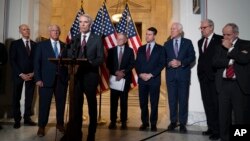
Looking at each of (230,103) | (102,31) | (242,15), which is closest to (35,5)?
(102,31)

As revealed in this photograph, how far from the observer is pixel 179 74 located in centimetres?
534

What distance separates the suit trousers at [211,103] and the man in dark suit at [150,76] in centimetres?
88

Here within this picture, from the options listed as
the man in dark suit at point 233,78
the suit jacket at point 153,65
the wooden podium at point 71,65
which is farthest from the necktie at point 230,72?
the wooden podium at point 71,65

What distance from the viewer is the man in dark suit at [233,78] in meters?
3.88

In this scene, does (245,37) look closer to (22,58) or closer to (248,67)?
(248,67)

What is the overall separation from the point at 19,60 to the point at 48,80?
3.83ft

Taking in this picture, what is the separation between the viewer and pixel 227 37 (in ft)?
13.3

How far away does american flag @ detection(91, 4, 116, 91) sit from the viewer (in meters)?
6.37

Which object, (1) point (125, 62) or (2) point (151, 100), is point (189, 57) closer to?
(2) point (151, 100)

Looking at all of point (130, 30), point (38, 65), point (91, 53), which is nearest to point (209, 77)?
point (91, 53)

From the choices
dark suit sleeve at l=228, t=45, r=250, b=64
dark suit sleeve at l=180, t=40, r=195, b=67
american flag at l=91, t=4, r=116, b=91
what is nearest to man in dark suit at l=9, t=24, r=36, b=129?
american flag at l=91, t=4, r=116, b=91

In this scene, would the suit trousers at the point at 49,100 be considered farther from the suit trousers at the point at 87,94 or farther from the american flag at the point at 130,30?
the american flag at the point at 130,30

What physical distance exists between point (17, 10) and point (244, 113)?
525cm

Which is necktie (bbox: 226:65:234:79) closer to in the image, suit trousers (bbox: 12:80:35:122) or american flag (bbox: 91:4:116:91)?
american flag (bbox: 91:4:116:91)
